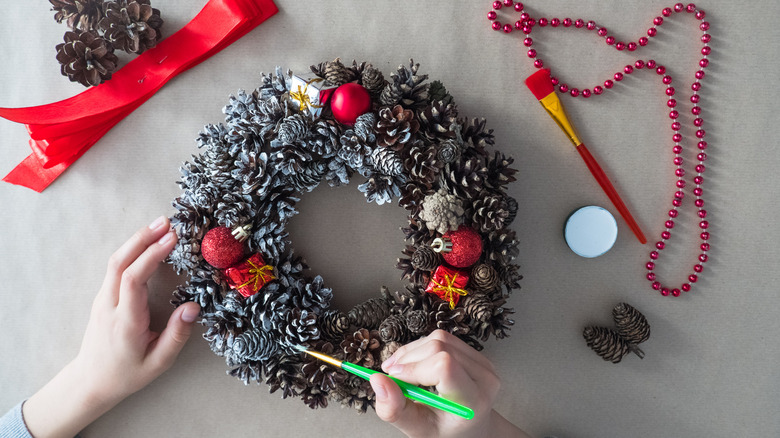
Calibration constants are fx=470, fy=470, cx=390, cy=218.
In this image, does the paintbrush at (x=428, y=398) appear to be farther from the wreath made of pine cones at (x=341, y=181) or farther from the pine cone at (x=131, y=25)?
the pine cone at (x=131, y=25)

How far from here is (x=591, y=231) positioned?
1.10 metres

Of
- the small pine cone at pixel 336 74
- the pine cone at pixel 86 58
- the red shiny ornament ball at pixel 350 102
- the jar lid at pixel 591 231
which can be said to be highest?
the pine cone at pixel 86 58

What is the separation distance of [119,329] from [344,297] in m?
0.50

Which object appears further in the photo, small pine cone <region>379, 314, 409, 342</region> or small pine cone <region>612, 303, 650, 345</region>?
small pine cone <region>612, 303, 650, 345</region>

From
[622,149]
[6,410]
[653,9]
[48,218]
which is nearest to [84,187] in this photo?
[48,218]

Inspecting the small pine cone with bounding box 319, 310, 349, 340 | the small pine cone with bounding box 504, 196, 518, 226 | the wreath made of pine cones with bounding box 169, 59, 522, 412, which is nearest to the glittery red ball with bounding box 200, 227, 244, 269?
the wreath made of pine cones with bounding box 169, 59, 522, 412

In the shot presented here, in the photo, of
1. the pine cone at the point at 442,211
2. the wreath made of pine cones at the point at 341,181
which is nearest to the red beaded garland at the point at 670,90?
the wreath made of pine cones at the point at 341,181

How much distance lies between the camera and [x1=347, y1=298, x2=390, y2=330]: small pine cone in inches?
40.3

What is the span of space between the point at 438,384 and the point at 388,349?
8.2 inches

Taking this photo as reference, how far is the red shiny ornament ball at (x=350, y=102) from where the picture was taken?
94 centimetres

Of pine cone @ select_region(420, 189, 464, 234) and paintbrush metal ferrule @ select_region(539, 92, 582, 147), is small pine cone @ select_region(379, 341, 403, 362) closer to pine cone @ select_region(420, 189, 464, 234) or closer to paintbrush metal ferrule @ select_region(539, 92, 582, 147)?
pine cone @ select_region(420, 189, 464, 234)

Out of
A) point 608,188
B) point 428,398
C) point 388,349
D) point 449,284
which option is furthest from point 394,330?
point 608,188

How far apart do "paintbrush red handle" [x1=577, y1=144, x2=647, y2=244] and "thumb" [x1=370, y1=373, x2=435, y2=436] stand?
67 centimetres

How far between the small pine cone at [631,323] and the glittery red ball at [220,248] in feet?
2.84
